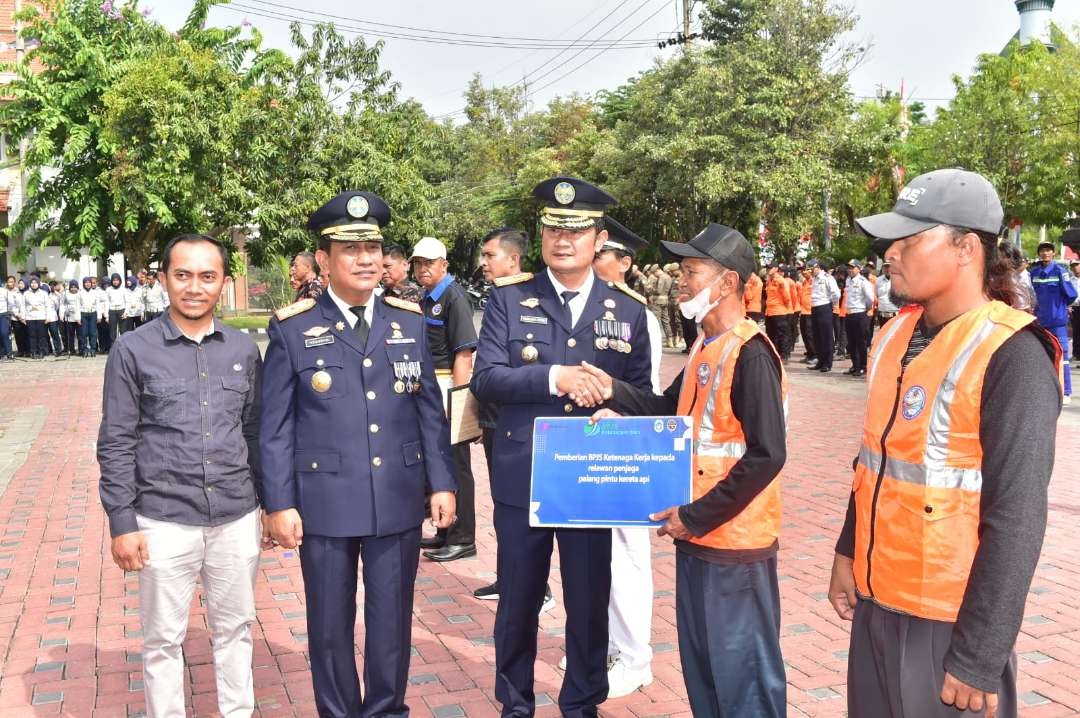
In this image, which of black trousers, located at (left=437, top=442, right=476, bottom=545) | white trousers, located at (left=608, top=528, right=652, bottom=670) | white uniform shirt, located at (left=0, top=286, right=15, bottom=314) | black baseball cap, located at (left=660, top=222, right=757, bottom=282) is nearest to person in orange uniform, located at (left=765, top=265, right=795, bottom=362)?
black trousers, located at (left=437, top=442, right=476, bottom=545)

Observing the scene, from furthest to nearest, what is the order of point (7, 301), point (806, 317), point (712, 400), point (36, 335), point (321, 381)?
point (36, 335)
point (7, 301)
point (806, 317)
point (321, 381)
point (712, 400)

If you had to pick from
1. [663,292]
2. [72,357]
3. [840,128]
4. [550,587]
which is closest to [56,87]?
[72,357]

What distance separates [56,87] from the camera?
26609 mm

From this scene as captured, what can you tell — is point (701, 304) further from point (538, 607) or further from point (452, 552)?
point (452, 552)

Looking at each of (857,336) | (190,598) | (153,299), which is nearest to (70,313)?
(153,299)

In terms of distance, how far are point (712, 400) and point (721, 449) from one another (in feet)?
0.52

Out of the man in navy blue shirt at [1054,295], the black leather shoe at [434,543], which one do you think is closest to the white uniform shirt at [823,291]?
the man in navy blue shirt at [1054,295]

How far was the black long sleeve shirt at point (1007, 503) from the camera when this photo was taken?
6.88 feet

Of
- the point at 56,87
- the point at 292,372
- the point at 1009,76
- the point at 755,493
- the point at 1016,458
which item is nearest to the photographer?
the point at 1016,458

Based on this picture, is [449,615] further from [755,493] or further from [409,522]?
[755,493]

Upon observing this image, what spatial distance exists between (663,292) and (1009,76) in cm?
1784

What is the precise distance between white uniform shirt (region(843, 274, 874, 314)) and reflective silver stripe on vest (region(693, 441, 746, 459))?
14423mm

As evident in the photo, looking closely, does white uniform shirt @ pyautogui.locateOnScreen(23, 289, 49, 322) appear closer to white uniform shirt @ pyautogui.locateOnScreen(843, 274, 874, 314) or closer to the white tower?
white uniform shirt @ pyautogui.locateOnScreen(843, 274, 874, 314)

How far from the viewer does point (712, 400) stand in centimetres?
310
